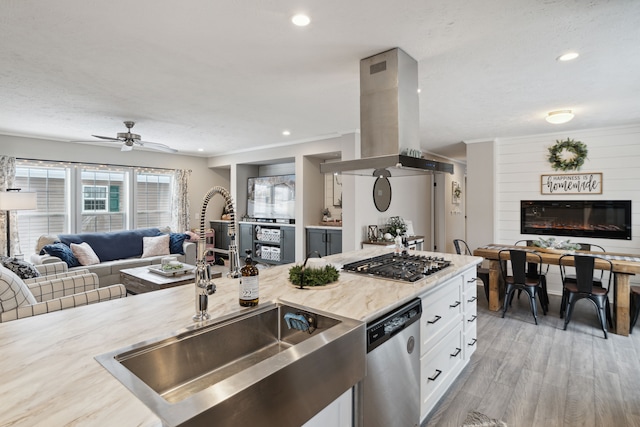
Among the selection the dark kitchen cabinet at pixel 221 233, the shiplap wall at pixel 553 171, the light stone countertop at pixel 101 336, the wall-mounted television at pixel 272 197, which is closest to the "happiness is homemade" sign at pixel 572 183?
the shiplap wall at pixel 553 171

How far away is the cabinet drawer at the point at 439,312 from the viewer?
2053mm

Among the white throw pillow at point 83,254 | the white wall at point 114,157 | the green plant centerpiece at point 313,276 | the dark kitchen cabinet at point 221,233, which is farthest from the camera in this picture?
the dark kitchen cabinet at point 221,233

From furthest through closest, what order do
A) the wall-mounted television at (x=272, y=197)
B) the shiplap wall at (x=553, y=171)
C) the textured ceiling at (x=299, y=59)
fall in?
the wall-mounted television at (x=272, y=197)
the shiplap wall at (x=553, y=171)
the textured ceiling at (x=299, y=59)

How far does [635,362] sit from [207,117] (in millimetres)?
5107

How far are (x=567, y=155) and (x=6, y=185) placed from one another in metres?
8.47

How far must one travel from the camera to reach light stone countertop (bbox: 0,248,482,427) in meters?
0.86

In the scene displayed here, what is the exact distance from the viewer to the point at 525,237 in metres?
5.39

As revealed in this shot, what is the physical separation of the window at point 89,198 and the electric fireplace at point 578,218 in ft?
22.5

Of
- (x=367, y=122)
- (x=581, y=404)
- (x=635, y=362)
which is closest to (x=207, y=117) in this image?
(x=367, y=122)

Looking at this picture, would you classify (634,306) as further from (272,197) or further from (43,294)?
(43,294)

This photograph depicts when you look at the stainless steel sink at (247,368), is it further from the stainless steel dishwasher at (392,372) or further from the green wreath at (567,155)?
the green wreath at (567,155)

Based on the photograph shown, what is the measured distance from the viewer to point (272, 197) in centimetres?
693

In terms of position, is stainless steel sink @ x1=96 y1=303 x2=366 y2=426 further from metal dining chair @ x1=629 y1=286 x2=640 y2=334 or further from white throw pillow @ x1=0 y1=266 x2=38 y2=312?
metal dining chair @ x1=629 y1=286 x2=640 y2=334

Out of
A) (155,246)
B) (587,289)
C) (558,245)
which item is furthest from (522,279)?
(155,246)
